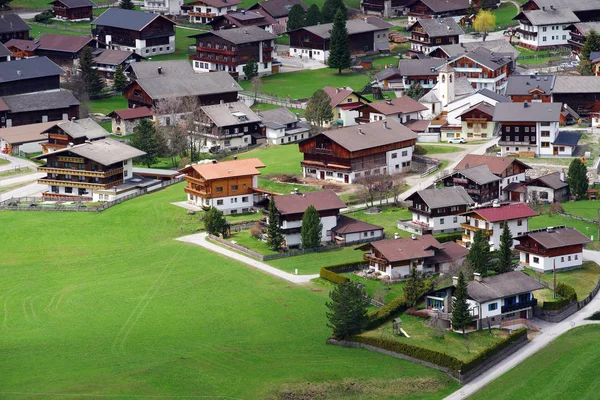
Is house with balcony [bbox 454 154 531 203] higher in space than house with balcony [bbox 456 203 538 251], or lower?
higher

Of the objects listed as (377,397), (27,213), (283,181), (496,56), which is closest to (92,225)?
(27,213)

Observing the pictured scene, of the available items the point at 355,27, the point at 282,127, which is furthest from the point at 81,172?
the point at 355,27

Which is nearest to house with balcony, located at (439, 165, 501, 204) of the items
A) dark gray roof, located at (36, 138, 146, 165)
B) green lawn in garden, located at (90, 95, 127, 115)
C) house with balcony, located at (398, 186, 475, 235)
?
house with balcony, located at (398, 186, 475, 235)

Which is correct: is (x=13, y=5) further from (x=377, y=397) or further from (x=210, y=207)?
(x=377, y=397)

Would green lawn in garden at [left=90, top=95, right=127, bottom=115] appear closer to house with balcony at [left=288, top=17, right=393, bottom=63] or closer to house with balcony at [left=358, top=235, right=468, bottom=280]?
house with balcony at [left=288, top=17, right=393, bottom=63]

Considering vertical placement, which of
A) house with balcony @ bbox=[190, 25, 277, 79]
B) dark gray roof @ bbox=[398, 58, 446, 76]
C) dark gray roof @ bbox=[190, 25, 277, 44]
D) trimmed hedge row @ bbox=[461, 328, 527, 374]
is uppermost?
dark gray roof @ bbox=[190, 25, 277, 44]

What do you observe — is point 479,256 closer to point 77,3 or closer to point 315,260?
point 315,260
